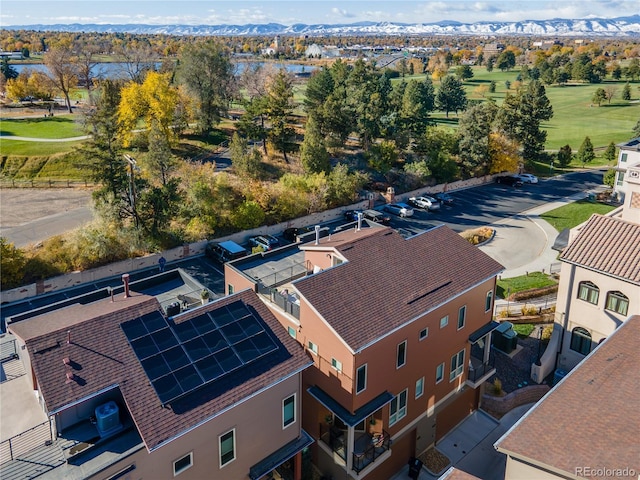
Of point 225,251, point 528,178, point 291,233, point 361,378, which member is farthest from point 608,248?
point 528,178

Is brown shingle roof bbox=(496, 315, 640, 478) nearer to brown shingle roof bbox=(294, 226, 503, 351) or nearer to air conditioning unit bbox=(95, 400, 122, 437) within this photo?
brown shingle roof bbox=(294, 226, 503, 351)

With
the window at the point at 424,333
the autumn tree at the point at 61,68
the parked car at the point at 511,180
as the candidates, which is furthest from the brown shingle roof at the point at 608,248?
the autumn tree at the point at 61,68

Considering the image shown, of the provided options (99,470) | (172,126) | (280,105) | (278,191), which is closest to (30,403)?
(99,470)

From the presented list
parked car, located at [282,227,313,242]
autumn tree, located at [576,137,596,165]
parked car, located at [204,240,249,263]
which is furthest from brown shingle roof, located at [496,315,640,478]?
autumn tree, located at [576,137,596,165]

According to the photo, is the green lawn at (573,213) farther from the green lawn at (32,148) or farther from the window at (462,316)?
the green lawn at (32,148)

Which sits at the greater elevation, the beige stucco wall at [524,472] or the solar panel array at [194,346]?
the solar panel array at [194,346]
